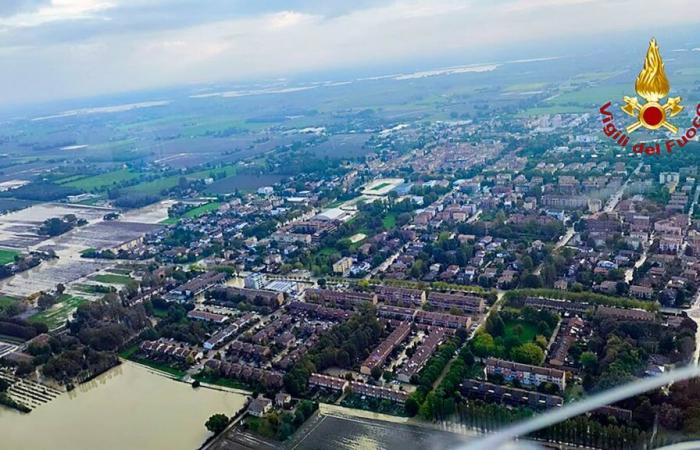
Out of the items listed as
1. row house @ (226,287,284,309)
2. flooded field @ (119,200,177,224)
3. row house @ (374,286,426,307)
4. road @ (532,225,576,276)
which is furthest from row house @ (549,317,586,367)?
flooded field @ (119,200,177,224)

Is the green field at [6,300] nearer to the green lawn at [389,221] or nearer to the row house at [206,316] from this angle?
the row house at [206,316]

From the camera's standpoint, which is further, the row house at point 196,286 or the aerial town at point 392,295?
the row house at point 196,286

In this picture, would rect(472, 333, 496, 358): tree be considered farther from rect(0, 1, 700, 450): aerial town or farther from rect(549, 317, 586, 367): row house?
rect(549, 317, 586, 367): row house

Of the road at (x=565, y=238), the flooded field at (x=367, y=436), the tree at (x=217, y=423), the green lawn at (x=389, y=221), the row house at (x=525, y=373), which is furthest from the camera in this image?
the green lawn at (x=389, y=221)

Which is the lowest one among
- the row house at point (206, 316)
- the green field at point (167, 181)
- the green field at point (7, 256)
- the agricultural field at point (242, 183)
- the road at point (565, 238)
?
the row house at point (206, 316)

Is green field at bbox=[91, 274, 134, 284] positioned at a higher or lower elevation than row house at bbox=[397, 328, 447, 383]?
higher

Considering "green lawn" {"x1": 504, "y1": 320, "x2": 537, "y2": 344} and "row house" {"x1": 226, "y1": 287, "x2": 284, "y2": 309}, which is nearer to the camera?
"green lawn" {"x1": 504, "y1": 320, "x2": 537, "y2": 344}

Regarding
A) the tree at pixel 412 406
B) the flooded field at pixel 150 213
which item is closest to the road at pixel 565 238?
the tree at pixel 412 406
